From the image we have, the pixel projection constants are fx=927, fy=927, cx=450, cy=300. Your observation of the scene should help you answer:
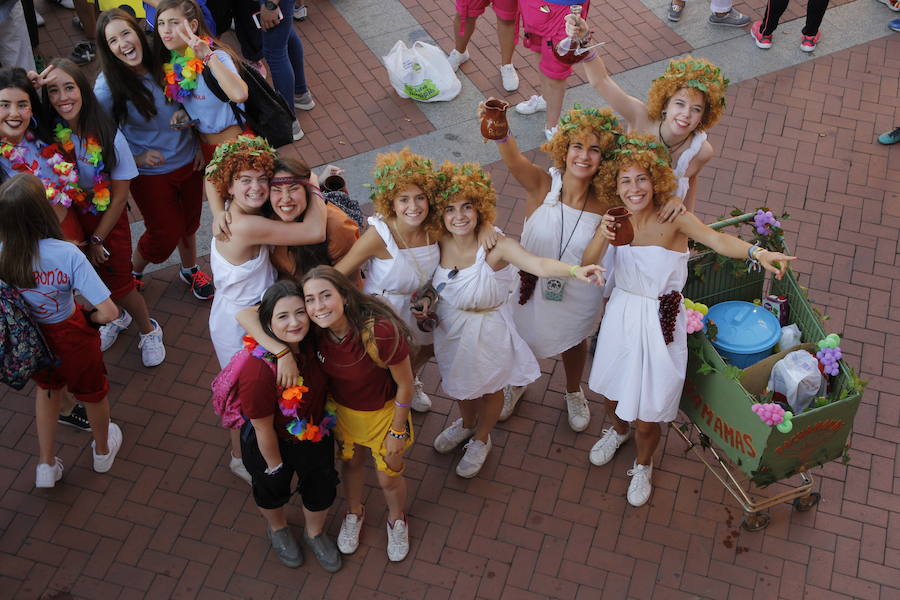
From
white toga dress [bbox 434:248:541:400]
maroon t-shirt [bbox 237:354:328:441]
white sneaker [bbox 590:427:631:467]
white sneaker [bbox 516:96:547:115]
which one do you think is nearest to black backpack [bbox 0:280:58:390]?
maroon t-shirt [bbox 237:354:328:441]

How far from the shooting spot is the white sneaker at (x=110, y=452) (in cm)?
533

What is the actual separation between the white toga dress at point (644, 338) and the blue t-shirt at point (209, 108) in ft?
7.89

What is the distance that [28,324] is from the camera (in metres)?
4.50

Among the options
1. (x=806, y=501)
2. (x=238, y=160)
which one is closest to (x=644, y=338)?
(x=806, y=501)

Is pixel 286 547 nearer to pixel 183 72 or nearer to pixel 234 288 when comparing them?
pixel 234 288

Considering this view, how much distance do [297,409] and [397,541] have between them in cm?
121

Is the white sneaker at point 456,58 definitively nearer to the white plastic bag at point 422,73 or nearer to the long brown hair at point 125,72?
the white plastic bag at point 422,73

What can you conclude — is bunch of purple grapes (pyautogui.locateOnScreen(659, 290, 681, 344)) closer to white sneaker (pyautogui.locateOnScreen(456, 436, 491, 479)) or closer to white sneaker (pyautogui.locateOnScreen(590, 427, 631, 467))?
white sneaker (pyautogui.locateOnScreen(590, 427, 631, 467))

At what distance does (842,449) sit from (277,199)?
299cm

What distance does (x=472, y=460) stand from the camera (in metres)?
5.28

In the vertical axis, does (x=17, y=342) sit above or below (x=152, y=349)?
above

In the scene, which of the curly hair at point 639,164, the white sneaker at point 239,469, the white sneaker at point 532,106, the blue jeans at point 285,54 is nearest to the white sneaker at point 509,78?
the white sneaker at point 532,106

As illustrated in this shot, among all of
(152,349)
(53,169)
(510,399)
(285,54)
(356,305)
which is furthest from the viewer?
(285,54)

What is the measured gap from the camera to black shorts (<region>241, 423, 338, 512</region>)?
4.38 metres
